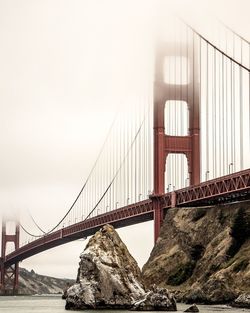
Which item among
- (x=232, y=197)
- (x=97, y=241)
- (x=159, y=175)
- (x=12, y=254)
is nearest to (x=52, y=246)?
(x=12, y=254)

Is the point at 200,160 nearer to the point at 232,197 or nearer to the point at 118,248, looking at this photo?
the point at 232,197

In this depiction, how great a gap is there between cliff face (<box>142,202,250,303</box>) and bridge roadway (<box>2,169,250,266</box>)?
1.29m

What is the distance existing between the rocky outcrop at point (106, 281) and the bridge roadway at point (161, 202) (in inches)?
887

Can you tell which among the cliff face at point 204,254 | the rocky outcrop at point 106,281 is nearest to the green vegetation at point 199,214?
the cliff face at point 204,254

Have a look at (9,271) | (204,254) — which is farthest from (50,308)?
(9,271)

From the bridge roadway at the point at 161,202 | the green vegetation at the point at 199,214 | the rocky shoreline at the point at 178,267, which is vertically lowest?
the rocky shoreline at the point at 178,267

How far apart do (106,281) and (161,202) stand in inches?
1758

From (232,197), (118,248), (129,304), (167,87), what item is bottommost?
(129,304)

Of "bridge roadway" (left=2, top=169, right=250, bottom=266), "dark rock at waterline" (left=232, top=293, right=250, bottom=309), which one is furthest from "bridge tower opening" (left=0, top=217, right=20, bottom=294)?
"dark rock at waterline" (left=232, top=293, right=250, bottom=309)

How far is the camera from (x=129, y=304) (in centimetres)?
6278

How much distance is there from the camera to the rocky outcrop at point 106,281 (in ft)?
207

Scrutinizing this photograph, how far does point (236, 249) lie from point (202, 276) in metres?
3.96

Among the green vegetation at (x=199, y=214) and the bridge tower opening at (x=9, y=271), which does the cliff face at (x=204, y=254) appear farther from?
the bridge tower opening at (x=9, y=271)

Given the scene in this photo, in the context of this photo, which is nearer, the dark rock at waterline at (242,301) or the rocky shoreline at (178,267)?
the rocky shoreline at (178,267)
